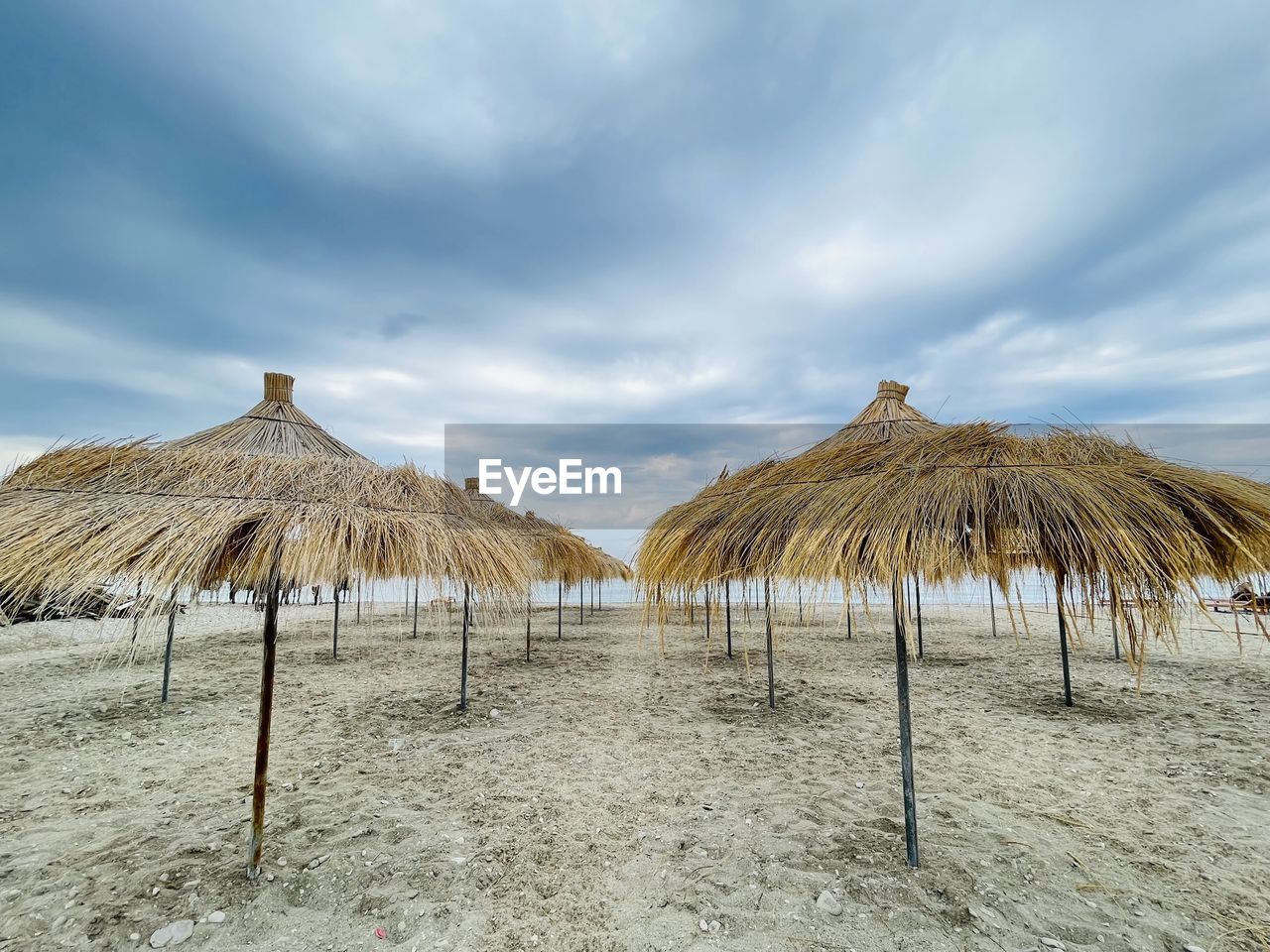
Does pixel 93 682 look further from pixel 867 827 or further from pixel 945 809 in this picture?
pixel 945 809

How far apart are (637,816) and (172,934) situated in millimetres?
2544

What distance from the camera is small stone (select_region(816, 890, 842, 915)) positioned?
2781 mm

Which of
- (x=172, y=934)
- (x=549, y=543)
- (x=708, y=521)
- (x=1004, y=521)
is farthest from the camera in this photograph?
(x=549, y=543)

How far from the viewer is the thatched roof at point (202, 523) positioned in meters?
2.48

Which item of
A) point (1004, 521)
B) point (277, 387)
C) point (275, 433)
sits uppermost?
point (277, 387)

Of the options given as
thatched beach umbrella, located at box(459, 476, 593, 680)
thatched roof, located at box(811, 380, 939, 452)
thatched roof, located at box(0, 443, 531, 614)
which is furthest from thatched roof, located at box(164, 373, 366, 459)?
thatched roof, located at box(811, 380, 939, 452)

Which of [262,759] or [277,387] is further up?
[277,387]

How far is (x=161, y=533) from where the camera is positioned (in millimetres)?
2600

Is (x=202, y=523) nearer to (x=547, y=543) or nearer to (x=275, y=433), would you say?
(x=275, y=433)

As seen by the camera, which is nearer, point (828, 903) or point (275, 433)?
point (828, 903)

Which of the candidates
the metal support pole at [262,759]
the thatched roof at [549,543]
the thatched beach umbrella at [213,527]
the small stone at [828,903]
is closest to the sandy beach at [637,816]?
the small stone at [828,903]

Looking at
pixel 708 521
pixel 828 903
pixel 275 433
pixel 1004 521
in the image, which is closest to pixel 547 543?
pixel 275 433

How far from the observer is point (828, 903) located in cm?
283

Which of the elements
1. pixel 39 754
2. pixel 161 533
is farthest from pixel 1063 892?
pixel 39 754
